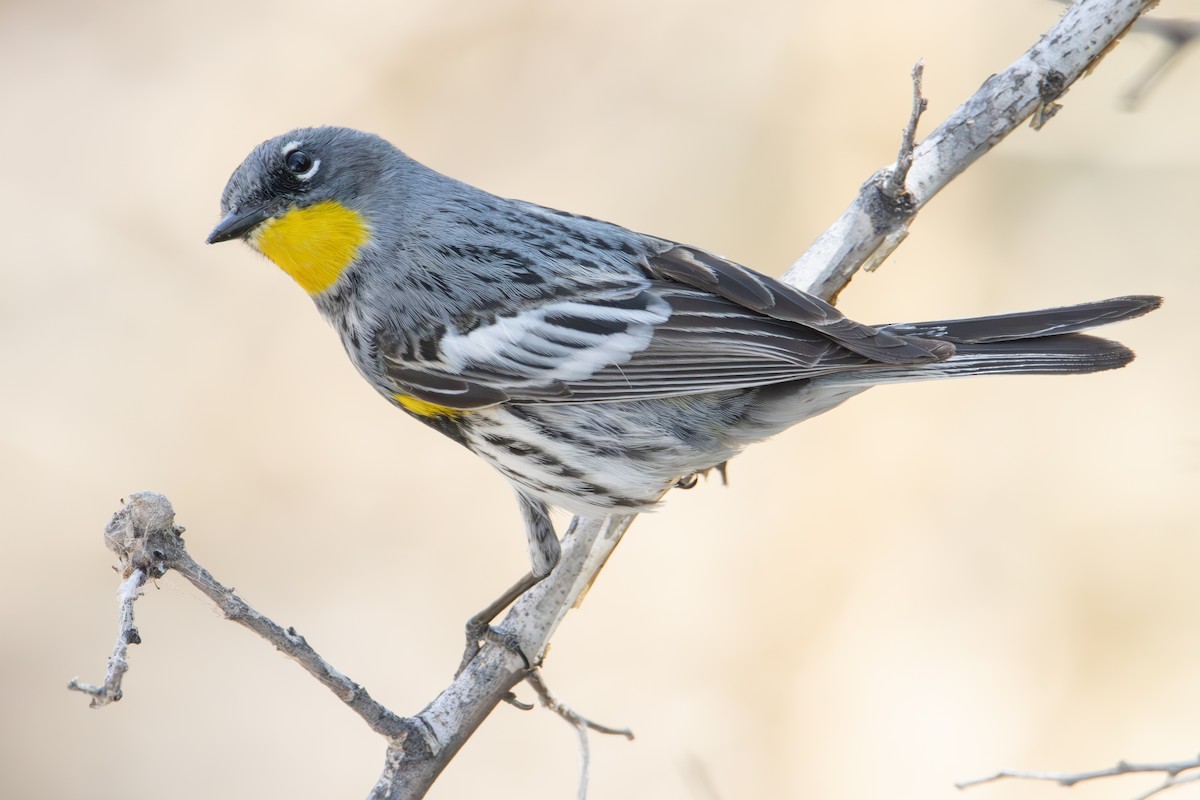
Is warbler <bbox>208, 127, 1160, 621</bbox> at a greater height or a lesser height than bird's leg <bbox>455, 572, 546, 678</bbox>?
greater

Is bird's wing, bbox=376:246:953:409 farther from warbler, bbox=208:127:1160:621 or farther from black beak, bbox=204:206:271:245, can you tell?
black beak, bbox=204:206:271:245

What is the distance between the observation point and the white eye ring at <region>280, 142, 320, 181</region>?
433 cm

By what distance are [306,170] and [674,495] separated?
10.1 ft

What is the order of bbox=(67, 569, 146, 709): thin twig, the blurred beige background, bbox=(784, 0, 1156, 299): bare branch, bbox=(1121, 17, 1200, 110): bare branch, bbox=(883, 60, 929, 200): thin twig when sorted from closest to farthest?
bbox=(67, 569, 146, 709): thin twig → bbox=(1121, 17, 1200, 110): bare branch → bbox=(883, 60, 929, 200): thin twig → bbox=(784, 0, 1156, 299): bare branch → the blurred beige background

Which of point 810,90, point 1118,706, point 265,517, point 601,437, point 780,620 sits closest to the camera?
point 601,437

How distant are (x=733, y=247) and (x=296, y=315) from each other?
8.85ft

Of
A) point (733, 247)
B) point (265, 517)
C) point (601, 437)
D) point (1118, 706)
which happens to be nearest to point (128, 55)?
point (265, 517)

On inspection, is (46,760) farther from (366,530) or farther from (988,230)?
(988,230)

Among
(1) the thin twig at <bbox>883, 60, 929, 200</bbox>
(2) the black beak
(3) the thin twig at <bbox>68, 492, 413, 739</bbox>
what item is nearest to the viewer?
(3) the thin twig at <bbox>68, 492, 413, 739</bbox>

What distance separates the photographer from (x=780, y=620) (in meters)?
6.47

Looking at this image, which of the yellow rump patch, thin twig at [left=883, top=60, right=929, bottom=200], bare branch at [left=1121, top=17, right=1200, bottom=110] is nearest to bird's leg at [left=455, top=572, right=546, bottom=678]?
the yellow rump patch

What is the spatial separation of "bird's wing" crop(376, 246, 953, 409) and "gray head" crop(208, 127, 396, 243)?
60 cm

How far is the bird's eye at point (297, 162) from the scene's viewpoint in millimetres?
4332

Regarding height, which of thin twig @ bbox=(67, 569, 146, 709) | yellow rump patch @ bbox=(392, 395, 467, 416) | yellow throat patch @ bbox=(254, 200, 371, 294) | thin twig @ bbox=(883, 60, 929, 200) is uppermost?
yellow throat patch @ bbox=(254, 200, 371, 294)
